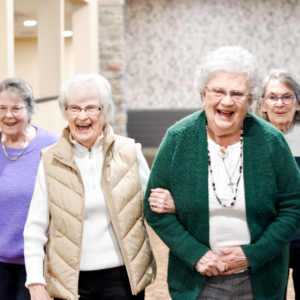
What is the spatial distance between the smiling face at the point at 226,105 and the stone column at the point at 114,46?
496 centimetres

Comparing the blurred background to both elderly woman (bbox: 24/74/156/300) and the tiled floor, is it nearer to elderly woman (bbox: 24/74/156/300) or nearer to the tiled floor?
the tiled floor

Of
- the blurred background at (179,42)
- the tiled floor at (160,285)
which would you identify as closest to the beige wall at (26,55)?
the blurred background at (179,42)

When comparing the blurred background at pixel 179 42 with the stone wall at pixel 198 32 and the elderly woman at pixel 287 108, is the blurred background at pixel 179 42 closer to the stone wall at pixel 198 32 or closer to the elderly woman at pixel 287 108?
the stone wall at pixel 198 32

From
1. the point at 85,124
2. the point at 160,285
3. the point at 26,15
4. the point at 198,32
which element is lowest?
the point at 160,285

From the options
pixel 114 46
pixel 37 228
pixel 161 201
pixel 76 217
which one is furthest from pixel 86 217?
pixel 114 46

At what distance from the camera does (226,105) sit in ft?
4.85

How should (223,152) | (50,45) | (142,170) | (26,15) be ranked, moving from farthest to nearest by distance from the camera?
(26,15)
(50,45)
(142,170)
(223,152)

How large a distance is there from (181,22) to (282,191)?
8729 millimetres

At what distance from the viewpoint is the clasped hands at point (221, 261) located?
1526mm

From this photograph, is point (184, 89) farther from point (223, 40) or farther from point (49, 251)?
point (49, 251)

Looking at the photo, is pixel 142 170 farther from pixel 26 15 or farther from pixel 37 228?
pixel 26 15

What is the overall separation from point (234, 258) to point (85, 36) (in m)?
5.05

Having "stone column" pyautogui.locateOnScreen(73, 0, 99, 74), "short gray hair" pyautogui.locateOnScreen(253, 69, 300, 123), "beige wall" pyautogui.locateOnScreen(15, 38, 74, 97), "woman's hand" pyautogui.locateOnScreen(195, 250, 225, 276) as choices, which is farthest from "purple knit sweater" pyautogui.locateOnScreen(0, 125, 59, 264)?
"beige wall" pyautogui.locateOnScreen(15, 38, 74, 97)

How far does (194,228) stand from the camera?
1.56 m
